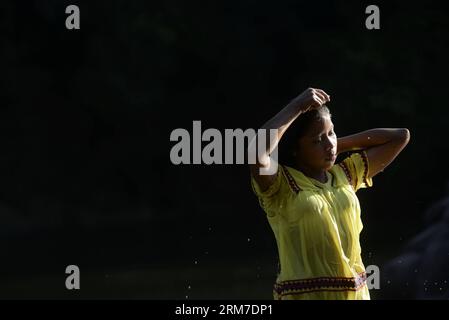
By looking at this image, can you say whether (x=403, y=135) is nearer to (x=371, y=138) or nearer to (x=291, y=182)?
(x=371, y=138)

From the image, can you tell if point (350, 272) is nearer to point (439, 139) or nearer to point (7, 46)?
point (439, 139)

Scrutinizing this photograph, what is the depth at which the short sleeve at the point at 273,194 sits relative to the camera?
392 centimetres

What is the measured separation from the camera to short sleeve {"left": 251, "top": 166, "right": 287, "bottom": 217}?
3.92m

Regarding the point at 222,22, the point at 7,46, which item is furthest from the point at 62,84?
the point at 222,22

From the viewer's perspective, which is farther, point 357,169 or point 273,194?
point 357,169

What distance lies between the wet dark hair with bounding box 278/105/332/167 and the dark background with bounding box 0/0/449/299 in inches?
542

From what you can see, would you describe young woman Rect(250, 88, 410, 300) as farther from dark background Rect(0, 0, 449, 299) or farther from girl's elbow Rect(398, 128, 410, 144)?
dark background Rect(0, 0, 449, 299)

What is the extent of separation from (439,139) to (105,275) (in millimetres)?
7451

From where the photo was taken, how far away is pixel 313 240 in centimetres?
387

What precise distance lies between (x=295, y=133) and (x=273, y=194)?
26 centimetres

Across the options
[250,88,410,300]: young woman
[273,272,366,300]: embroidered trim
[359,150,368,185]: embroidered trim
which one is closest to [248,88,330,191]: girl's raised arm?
[250,88,410,300]: young woman

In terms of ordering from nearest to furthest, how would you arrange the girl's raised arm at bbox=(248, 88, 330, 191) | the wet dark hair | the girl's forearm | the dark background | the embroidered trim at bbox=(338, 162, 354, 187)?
1. the girl's raised arm at bbox=(248, 88, 330, 191)
2. the wet dark hair
3. the embroidered trim at bbox=(338, 162, 354, 187)
4. the girl's forearm
5. the dark background

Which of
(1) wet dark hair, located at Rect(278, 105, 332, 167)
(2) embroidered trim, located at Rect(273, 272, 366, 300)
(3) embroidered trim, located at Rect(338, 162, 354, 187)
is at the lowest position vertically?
(2) embroidered trim, located at Rect(273, 272, 366, 300)

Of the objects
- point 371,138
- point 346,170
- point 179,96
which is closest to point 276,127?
point 346,170
